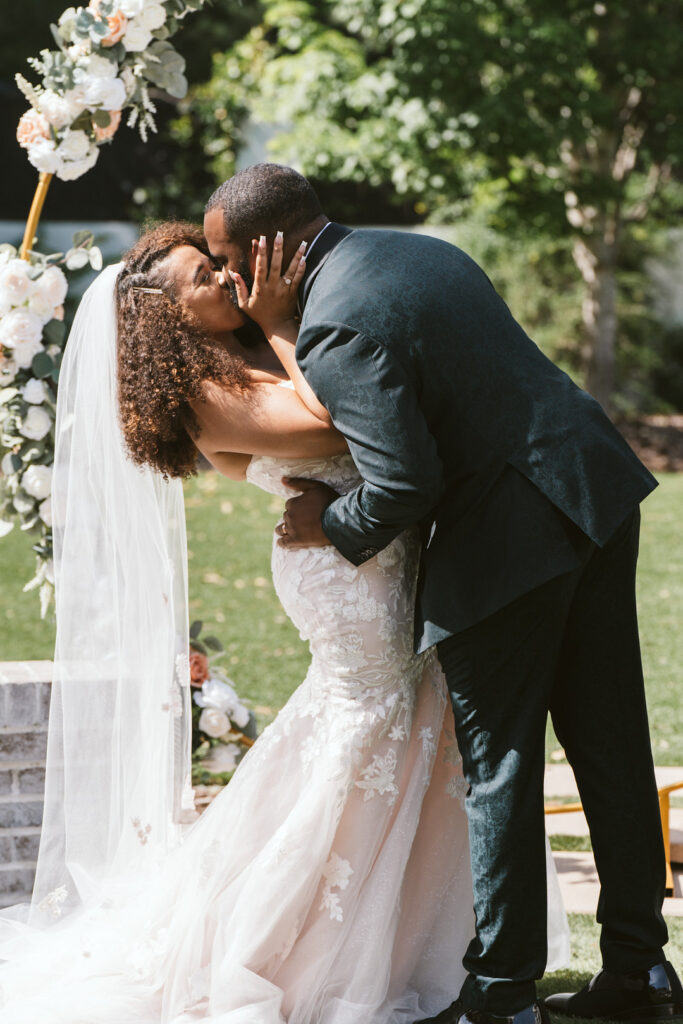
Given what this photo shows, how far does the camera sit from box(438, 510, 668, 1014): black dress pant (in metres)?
2.59

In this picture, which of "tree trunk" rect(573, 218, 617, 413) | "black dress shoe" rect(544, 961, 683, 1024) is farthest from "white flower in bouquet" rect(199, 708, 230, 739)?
"tree trunk" rect(573, 218, 617, 413)

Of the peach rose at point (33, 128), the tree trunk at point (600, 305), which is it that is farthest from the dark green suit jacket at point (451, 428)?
the tree trunk at point (600, 305)

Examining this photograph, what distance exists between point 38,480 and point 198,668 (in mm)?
893

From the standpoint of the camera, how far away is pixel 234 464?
2994 millimetres

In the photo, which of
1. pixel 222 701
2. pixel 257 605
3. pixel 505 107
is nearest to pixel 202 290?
pixel 222 701

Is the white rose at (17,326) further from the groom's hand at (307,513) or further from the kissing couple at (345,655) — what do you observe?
the groom's hand at (307,513)

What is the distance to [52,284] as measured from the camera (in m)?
3.73

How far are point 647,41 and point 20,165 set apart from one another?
1043 cm

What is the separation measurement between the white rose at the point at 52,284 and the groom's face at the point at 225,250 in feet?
3.84

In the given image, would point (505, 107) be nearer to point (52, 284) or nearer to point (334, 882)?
point (52, 284)

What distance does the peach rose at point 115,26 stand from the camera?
12.1 ft

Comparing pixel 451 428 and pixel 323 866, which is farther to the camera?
pixel 323 866

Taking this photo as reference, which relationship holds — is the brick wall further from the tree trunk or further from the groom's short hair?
the tree trunk

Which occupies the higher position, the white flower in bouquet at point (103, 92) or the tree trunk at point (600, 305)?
the white flower in bouquet at point (103, 92)
